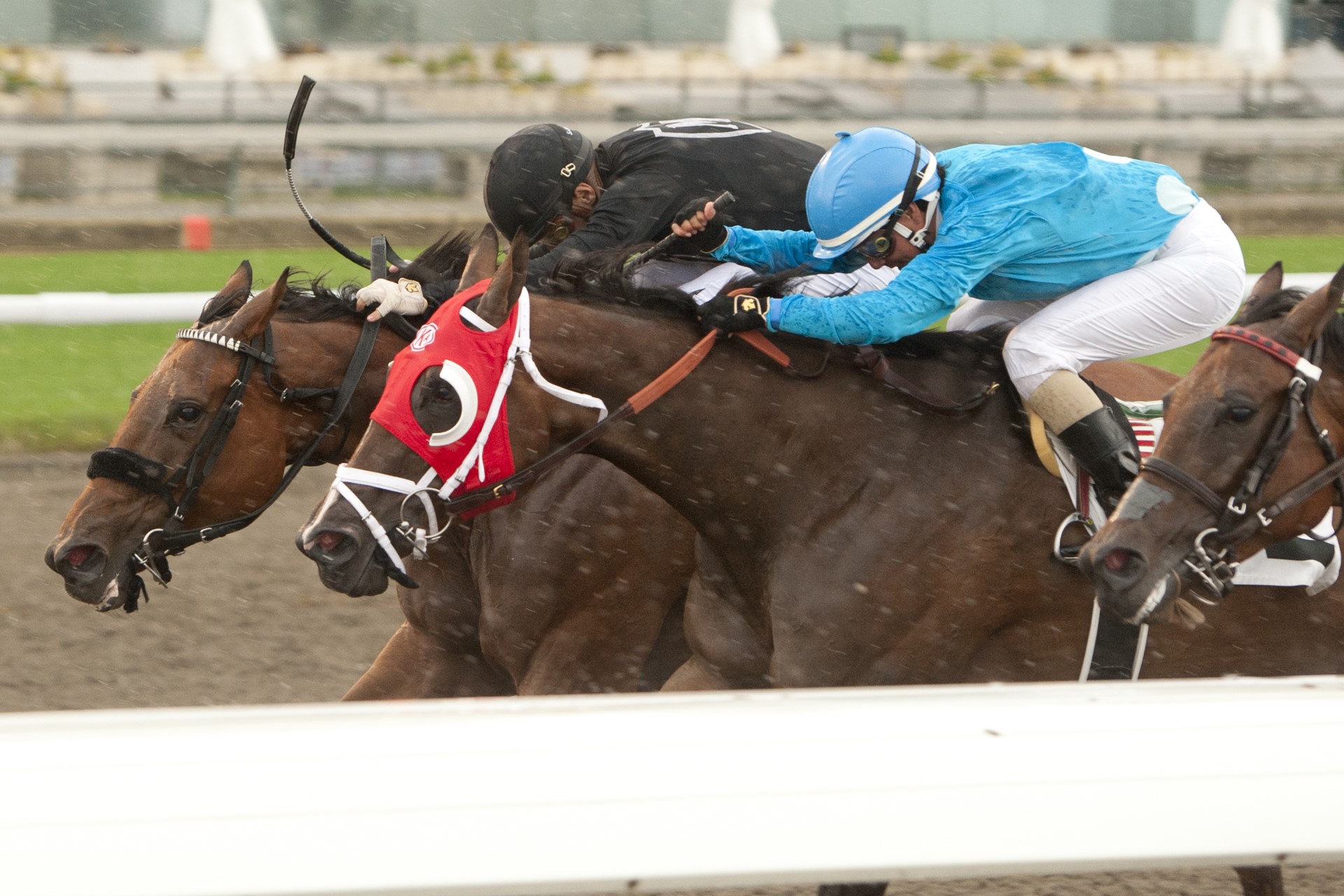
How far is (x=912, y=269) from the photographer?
2.91 m

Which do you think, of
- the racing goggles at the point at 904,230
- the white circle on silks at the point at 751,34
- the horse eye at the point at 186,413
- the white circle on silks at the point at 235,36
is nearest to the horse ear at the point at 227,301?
the horse eye at the point at 186,413

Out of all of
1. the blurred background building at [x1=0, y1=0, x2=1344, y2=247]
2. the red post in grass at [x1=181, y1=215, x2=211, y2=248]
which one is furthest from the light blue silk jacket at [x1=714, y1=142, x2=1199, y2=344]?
Result: the blurred background building at [x1=0, y1=0, x2=1344, y2=247]

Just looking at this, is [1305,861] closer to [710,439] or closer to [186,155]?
[710,439]

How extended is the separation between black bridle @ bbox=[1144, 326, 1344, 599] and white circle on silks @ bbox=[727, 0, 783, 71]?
55.9 ft

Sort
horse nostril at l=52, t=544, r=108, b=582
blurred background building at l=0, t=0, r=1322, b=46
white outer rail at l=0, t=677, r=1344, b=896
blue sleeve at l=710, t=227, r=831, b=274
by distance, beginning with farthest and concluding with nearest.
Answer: blurred background building at l=0, t=0, r=1322, b=46
blue sleeve at l=710, t=227, r=831, b=274
horse nostril at l=52, t=544, r=108, b=582
white outer rail at l=0, t=677, r=1344, b=896

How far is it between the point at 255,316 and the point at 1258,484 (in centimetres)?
215

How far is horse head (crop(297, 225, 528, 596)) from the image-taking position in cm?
275

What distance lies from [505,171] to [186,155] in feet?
38.1

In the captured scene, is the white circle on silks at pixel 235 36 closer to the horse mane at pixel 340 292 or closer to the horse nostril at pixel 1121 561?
the horse mane at pixel 340 292

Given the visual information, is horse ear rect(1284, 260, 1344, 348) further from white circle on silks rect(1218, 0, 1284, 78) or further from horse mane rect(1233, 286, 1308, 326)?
white circle on silks rect(1218, 0, 1284, 78)

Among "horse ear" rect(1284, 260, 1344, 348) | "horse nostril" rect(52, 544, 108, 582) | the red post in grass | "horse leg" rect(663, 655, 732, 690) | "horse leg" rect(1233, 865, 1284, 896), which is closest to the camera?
"horse ear" rect(1284, 260, 1344, 348)

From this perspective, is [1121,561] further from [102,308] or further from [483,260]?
[102,308]

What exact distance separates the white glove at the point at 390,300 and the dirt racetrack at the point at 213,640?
1.44 m

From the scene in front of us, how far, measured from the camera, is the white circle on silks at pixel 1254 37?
62.7ft
